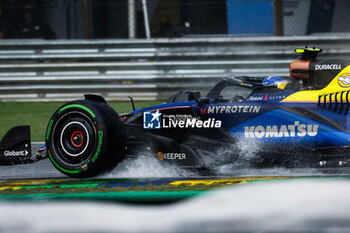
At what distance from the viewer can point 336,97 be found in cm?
410

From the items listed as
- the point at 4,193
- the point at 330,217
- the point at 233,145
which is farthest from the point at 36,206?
the point at 233,145

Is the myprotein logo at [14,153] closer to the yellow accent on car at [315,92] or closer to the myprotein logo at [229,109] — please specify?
the myprotein logo at [229,109]

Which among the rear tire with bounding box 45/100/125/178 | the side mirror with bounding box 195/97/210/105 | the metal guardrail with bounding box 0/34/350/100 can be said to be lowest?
the rear tire with bounding box 45/100/125/178

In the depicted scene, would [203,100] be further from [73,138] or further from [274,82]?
[73,138]

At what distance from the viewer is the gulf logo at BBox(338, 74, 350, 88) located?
13.8 feet

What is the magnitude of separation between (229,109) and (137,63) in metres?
5.20

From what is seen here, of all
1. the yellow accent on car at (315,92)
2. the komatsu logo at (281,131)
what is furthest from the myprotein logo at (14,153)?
the yellow accent on car at (315,92)

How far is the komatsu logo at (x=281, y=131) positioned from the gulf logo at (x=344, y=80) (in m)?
0.49

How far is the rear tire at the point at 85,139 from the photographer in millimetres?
4199

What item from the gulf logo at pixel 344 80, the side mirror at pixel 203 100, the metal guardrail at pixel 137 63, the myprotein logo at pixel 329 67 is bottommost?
the side mirror at pixel 203 100

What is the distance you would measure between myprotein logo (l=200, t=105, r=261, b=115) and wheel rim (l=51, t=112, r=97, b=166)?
0.86 meters

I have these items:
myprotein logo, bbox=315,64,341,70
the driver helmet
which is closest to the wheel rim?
the driver helmet

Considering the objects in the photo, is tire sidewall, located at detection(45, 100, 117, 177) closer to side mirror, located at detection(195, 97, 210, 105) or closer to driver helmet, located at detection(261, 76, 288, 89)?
side mirror, located at detection(195, 97, 210, 105)

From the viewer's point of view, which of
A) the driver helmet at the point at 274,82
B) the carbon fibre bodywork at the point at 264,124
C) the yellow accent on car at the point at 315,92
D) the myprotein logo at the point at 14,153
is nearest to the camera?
the carbon fibre bodywork at the point at 264,124
